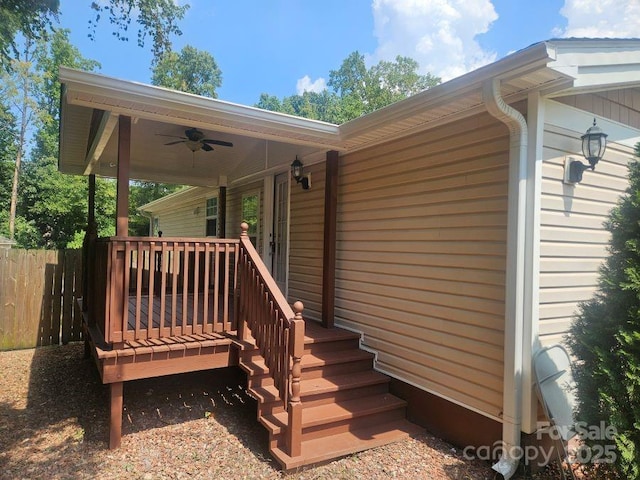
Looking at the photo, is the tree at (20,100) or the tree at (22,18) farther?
the tree at (20,100)

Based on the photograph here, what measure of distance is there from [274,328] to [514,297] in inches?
77.3

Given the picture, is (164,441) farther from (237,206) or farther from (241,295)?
(237,206)

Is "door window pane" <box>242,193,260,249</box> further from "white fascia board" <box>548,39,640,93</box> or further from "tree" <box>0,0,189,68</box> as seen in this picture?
"white fascia board" <box>548,39,640,93</box>

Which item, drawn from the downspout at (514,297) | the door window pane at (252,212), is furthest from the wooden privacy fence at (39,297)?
the downspout at (514,297)

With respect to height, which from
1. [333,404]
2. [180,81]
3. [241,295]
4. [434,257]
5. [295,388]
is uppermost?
[180,81]

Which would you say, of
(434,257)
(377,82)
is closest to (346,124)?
(434,257)

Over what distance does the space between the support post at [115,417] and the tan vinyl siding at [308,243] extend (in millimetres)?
2675

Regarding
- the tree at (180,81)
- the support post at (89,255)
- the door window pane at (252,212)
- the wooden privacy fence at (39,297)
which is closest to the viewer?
the support post at (89,255)

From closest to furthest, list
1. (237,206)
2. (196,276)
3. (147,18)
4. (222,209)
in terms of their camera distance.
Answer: (196,276) < (147,18) < (237,206) < (222,209)

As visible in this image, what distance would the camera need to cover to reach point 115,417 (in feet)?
11.3

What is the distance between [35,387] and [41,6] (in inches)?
170

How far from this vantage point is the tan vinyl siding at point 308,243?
552 cm

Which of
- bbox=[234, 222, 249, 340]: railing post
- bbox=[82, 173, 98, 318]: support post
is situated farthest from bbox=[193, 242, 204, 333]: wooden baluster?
bbox=[82, 173, 98, 318]: support post

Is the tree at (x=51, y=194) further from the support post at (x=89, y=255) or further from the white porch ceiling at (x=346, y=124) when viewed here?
the white porch ceiling at (x=346, y=124)
